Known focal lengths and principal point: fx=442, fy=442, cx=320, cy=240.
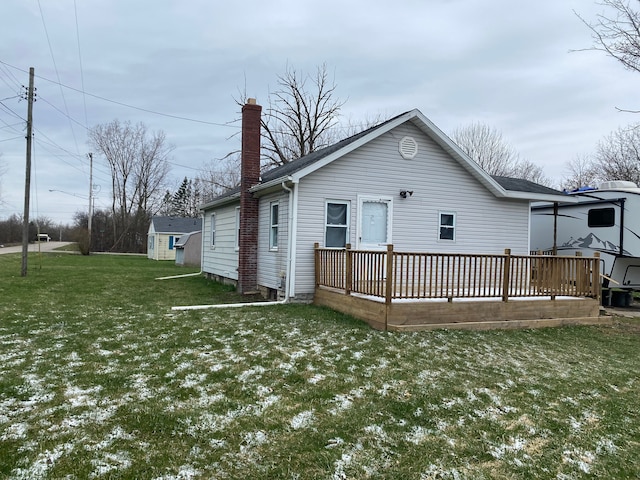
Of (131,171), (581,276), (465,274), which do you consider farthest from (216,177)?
(581,276)

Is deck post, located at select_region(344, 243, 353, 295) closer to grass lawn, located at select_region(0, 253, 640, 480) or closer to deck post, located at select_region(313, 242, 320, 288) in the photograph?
grass lawn, located at select_region(0, 253, 640, 480)

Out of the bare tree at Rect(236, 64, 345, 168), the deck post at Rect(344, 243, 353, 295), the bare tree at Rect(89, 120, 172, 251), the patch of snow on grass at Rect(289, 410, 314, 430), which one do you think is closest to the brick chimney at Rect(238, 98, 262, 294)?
the deck post at Rect(344, 243, 353, 295)

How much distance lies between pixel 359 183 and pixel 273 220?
2.25 meters

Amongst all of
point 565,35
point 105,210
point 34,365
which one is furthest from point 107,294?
point 105,210

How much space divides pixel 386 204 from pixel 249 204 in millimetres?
3500

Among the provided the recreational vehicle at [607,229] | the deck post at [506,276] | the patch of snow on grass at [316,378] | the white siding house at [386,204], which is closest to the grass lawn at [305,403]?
the patch of snow on grass at [316,378]

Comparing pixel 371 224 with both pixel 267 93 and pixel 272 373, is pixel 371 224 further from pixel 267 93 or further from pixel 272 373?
pixel 267 93

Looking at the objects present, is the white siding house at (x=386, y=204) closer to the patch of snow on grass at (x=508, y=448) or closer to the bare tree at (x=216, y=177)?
the patch of snow on grass at (x=508, y=448)

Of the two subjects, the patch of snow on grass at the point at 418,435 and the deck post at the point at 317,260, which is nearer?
the patch of snow on grass at the point at 418,435

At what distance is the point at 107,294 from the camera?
35.9 ft

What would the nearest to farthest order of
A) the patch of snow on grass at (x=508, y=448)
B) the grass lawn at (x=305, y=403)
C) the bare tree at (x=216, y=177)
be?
the grass lawn at (x=305, y=403)
the patch of snow on grass at (x=508, y=448)
the bare tree at (x=216, y=177)

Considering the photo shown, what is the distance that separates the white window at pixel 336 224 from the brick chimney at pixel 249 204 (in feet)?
7.80

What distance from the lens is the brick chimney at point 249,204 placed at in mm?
11133

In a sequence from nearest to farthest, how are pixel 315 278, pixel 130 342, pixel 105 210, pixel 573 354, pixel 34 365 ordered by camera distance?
pixel 34 365
pixel 130 342
pixel 573 354
pixel 315 278
pixel 105 210
